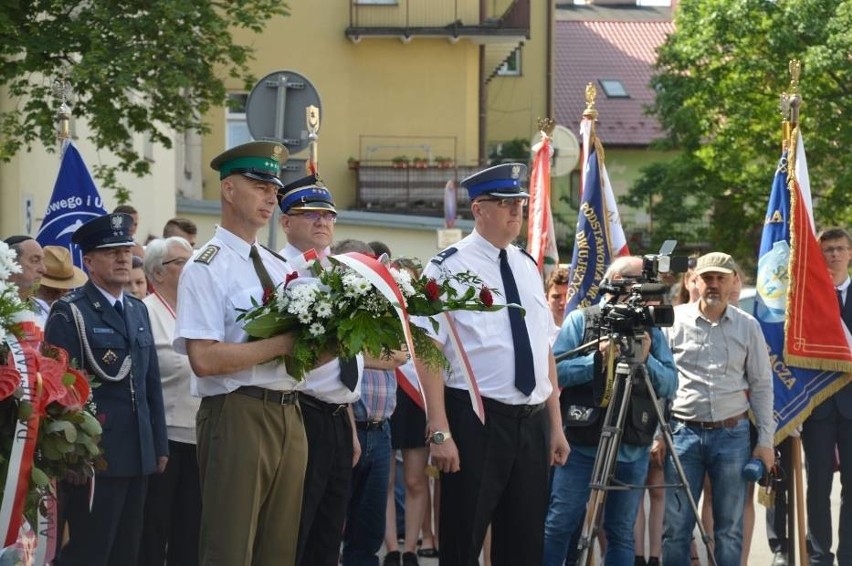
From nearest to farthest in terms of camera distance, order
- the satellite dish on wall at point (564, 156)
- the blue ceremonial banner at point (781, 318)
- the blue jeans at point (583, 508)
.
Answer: the blue jeans at point (583, 508) < the blue ceremonial banner at point (781, 318) < the satellite dish on wall at point (564, 156)

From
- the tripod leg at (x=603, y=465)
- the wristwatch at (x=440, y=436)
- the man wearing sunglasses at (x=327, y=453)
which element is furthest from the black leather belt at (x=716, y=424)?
the man wearing sunglasses at (x=327, y=453)

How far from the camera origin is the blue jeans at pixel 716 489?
912 cm

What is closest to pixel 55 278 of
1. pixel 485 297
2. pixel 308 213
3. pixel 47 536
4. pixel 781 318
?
pixel 308 213

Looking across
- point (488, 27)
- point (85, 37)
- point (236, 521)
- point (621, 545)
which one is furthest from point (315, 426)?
point (488, 27)

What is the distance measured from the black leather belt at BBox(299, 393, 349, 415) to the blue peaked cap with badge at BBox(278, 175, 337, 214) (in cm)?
141

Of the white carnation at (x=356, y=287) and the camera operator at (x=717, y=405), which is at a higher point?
the white carnation at (x=356, y=287)

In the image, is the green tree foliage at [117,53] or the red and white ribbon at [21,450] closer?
the red and white ribbon at [21,450]

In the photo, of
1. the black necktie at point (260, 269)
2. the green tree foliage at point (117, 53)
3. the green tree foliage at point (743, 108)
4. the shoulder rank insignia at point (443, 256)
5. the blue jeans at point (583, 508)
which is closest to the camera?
the black necktie at point (260, 269)

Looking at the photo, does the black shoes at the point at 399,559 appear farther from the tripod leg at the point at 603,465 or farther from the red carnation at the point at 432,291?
the red carnation at the point at 432,291

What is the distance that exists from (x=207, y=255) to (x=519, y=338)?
1.94 m

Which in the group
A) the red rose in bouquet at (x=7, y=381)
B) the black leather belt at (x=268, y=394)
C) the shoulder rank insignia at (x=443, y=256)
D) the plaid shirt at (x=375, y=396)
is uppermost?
the shoulder rank insignia at (x=443, y=256)

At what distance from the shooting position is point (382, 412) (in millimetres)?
9023

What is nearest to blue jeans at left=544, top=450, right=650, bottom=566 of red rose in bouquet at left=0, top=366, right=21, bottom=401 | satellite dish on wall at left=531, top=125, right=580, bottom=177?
red rose in bouquet at left=0, top=366, right=21, bottom=401

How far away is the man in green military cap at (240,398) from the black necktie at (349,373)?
0.43m
